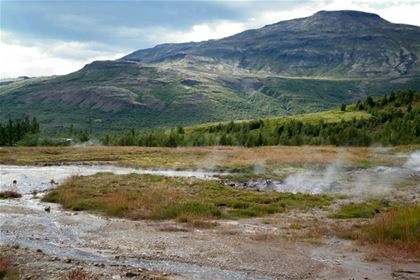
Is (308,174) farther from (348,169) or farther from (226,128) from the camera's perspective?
(226,128)

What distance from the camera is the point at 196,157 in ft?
315

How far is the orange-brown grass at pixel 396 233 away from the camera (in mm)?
29469

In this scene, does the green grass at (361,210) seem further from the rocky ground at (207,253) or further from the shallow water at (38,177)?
the shallow water at (38,177)

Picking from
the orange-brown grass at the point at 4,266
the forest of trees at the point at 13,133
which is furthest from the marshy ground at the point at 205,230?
the forest of trees at the point at 13,133

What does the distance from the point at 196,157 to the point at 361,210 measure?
56642mm

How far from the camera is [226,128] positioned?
165875 mm

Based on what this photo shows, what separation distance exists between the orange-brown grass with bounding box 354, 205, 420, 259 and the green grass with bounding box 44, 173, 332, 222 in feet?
33.2

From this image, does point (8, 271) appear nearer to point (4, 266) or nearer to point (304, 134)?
point (4, 266)

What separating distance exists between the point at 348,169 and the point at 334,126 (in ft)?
226

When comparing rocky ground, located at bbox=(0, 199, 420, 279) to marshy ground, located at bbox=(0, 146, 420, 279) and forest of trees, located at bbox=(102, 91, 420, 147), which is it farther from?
forest of trees, located at bbox=(102, 91, 420, 147)

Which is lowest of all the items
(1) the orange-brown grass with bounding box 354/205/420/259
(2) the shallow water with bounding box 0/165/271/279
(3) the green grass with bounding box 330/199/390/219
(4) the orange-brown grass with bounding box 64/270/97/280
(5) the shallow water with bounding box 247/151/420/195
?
(5) the shallow water with bounding box 247/151/420/195

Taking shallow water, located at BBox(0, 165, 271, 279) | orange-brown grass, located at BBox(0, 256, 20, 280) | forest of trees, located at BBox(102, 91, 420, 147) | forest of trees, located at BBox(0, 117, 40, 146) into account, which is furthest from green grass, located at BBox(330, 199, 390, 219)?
forest of trees, located at BBox(0, 117, 40, 146)

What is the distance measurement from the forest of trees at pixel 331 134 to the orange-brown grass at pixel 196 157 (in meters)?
20.3

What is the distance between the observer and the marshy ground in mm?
25469
